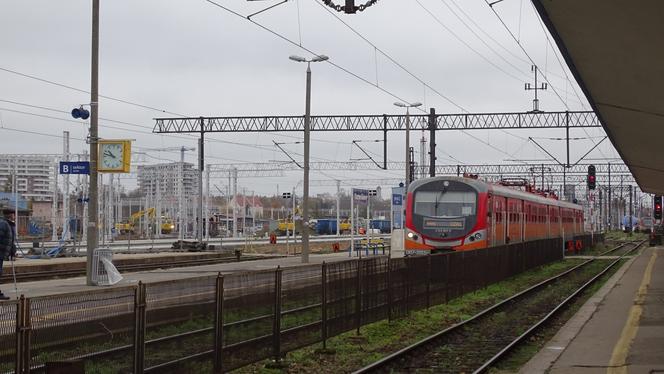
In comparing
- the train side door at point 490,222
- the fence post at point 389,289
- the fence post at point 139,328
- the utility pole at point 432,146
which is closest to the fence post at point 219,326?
the fence post at point 139,328

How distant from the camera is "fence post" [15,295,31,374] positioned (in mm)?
6363

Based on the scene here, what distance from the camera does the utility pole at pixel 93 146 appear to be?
62.9 ft

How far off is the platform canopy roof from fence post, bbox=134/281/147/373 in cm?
513

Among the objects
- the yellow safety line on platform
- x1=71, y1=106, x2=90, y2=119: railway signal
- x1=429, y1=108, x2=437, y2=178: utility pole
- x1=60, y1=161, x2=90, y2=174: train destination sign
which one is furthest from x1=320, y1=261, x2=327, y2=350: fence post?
x1=429, y1=108, x2=437, y2=178: utility pole

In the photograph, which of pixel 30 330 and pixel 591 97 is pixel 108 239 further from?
pixel 30 330

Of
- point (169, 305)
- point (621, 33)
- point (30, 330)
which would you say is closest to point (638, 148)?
point (621, 33)

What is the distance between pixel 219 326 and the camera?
9.05 m

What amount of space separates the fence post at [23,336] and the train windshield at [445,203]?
2039 centimetres

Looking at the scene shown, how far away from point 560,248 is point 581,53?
30.3 metres

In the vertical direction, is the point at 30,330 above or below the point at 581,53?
below

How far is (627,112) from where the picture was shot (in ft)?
50.8

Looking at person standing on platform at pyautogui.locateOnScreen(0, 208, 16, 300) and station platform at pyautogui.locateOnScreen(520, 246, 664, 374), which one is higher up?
person standing on platform at pyautogui.locateOnScreen(0, 208, 16, 300)

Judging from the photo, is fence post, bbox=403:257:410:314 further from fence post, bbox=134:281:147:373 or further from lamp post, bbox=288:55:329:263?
lamp post, bbox=288:55:329:263

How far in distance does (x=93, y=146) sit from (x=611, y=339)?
1276 centimetres
